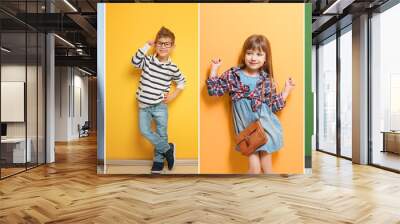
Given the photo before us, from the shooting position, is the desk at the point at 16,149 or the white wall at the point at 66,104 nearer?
the desk at the point at 16,149

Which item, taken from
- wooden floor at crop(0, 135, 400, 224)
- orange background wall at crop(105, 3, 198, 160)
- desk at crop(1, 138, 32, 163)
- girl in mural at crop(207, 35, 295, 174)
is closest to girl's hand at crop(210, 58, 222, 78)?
girl in mural at crop(207, 35, 295, 174)

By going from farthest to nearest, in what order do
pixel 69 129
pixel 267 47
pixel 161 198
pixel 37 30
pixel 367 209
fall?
pixel 69 129
pixel 37 30
pixel 267 47
pixel 161 198
pixel 367 209

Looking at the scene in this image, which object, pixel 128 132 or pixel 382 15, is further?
pixel 382 15

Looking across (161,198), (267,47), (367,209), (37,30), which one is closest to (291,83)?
(267,47)

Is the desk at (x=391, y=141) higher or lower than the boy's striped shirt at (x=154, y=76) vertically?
lower

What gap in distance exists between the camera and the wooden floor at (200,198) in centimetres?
366

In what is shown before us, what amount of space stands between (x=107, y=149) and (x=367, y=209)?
365 cm

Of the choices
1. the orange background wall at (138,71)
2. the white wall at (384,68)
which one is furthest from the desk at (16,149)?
→ the white wall at (384,68)

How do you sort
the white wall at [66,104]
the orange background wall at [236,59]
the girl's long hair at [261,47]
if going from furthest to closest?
the white wall at [66,104] < the orange background wall at [236,59] < the girl's long hair at [261,47]

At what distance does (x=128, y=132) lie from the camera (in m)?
5.71

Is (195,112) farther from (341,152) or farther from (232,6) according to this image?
(341,152)

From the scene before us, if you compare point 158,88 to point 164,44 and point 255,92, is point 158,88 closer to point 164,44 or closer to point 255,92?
point 164,44

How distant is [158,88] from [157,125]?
0.55 metres

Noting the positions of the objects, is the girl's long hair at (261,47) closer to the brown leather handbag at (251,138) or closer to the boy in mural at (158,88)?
the brown leather handbag at (251,138)
